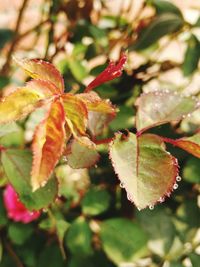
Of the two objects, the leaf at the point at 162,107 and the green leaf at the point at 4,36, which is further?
the green leaf at the point at 4,36

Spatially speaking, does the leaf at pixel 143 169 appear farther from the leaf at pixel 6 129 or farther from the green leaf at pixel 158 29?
the green leaf at pixel 158 29

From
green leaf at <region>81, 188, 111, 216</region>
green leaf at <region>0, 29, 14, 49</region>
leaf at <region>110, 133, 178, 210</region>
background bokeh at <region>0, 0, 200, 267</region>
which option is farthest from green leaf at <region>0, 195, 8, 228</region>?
green leaf at <region>0, 29, 14, 49</region>

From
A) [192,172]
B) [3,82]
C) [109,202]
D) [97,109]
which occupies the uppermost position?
[97,109]

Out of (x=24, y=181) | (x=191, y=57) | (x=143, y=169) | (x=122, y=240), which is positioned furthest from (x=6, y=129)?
(x=191, y=57)

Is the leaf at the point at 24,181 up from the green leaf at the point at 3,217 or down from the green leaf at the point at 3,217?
up

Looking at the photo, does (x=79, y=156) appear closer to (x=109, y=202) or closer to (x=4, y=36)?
(x=109, y=202)

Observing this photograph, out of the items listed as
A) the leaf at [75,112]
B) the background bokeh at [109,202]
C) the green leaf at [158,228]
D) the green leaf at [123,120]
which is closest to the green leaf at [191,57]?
the background bokeh at [109,202]

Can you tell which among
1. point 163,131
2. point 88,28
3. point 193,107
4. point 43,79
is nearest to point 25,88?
point 43,79

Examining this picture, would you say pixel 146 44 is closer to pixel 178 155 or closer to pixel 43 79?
pixel 178 155
